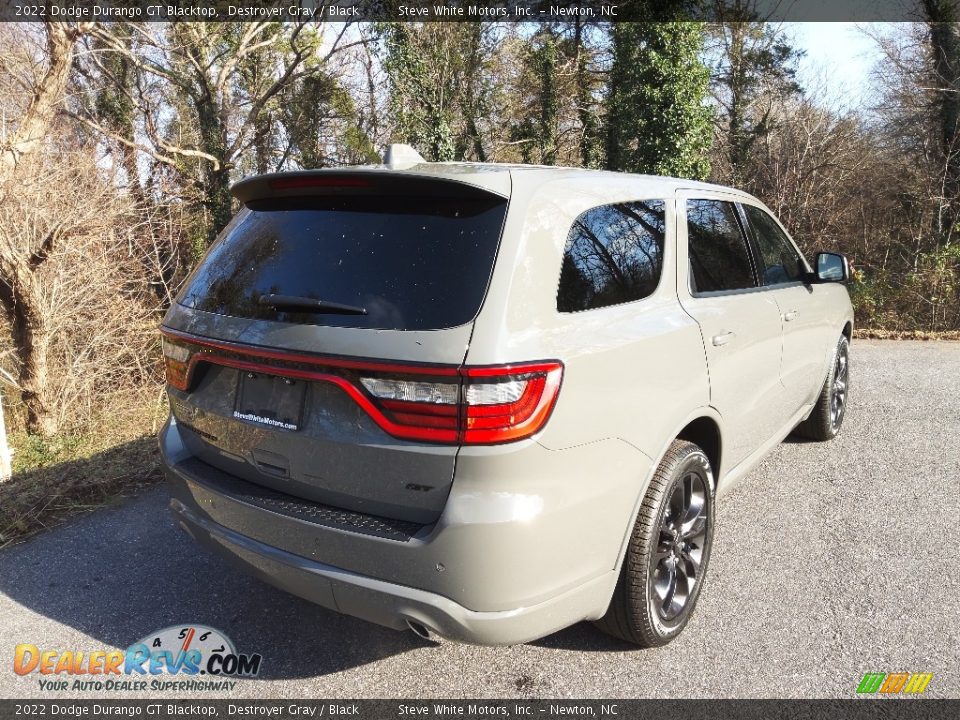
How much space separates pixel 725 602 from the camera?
9.52 ft

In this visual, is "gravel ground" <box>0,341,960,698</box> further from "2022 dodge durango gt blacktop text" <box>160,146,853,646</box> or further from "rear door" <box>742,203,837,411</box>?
"rear door" <box>742,203,837,411</box>

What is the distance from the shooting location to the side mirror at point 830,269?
13.4 feet

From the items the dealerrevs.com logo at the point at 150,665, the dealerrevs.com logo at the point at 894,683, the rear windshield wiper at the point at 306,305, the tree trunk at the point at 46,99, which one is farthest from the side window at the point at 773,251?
the tree trunk at the point at 46,99

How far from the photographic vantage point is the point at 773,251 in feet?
12.6

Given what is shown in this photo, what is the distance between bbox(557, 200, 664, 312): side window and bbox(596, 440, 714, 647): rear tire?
0.67 metres

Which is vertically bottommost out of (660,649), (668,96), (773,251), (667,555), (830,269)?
(660,649)

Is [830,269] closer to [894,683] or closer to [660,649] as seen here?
[894,683]

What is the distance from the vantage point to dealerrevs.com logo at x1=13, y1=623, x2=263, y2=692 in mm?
2473

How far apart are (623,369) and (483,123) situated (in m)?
21.2

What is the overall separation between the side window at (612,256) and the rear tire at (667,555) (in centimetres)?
67

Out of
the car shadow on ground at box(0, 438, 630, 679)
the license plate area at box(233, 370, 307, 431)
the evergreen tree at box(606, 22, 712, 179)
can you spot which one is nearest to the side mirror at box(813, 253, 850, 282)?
the car shadow on ground at box(0, 438, 630, 679)

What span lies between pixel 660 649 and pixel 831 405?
3.01 meters

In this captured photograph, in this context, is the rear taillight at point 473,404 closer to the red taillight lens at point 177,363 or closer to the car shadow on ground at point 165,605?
the red taillight lens at point 177,363

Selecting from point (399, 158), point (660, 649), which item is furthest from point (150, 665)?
point (399, 158)
